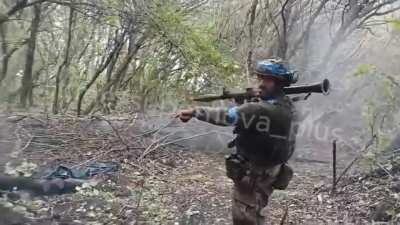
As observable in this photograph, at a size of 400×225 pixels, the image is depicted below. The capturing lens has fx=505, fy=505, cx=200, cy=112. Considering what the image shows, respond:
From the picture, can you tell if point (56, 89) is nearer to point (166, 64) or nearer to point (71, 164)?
point (166, 64)

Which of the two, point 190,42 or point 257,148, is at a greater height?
point 190,42

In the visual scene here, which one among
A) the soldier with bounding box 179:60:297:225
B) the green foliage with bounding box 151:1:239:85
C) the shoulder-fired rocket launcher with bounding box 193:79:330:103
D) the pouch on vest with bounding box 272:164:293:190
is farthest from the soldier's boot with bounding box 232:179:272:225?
the green foliage with bounding box 151:1:239:85

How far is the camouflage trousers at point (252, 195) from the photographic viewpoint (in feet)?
12.1

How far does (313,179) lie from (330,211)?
5.99 ft

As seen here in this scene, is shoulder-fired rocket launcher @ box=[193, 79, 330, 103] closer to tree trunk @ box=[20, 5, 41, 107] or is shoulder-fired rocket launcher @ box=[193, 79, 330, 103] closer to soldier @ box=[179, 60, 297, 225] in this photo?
soldier @ box=[179, 60, 297, 225]

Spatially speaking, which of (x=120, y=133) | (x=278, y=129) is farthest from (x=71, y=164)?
(x=278, y=129)

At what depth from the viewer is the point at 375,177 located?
6078 mm

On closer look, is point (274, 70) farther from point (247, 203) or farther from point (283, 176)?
point (247, 203)

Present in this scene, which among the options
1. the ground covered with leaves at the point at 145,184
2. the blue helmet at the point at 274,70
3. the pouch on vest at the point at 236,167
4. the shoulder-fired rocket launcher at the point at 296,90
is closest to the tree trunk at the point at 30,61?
the ground covered with leaves at the point at 145,184

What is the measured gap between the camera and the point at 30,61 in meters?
12.2

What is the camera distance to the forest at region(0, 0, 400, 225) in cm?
529

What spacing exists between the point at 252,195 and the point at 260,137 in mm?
517

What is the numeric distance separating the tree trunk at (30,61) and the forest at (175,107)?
27 millimetres

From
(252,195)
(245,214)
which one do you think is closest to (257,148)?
(252,195)
